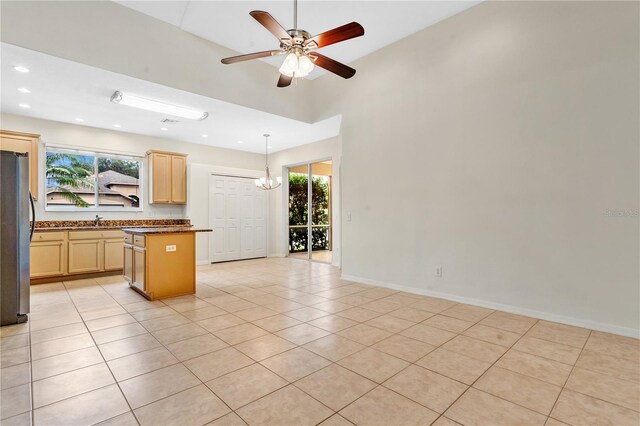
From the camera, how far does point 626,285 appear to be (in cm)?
285

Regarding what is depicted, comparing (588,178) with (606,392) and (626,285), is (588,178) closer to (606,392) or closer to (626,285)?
(626,285)

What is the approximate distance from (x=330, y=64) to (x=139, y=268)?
3.68 meters

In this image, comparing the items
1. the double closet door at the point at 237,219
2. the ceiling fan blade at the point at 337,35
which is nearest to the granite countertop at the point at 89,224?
the double closet door at the point at 237,219

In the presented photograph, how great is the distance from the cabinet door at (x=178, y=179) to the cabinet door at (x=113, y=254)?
4.97ft

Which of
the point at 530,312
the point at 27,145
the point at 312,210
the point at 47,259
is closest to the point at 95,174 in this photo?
the point at 27,145

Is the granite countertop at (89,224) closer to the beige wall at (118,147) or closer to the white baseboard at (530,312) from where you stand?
the beige wall at (118,147)

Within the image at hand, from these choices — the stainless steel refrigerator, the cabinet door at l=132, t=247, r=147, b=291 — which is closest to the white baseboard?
the cabinet door at l=132, t=247, r=147, b=291

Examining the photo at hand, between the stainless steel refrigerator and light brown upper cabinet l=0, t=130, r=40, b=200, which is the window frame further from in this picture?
the stainless steel refrigerator

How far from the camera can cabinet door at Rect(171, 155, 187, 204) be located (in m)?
6.96

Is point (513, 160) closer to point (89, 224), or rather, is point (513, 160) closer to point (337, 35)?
point (337, 35)

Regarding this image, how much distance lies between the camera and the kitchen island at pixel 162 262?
4.09 meters

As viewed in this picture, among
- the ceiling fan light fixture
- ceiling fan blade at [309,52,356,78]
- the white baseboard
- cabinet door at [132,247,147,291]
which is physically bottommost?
the white baseboard

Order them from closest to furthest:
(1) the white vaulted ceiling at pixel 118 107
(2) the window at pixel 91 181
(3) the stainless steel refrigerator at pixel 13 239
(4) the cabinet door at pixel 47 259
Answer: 1. (3) the stainless steel refrigerator at pixel 13 239
2. (1) the white vaulted ceiling at pixel 118 107
3. (4) the cabinet door at pixel 47 259
4. (2) the window at pixel 91 181

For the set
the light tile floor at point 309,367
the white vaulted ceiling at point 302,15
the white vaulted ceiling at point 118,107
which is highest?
the white vaulted ceiling at point 302,15
